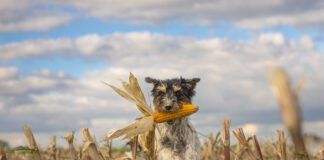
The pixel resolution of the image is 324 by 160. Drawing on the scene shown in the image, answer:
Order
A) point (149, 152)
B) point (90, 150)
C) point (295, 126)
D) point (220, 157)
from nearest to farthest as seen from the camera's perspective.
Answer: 1. point (295, 126)
2. point (90, 150)
3. point (149, 152)
4. point (220, 157)

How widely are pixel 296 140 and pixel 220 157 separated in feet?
43.7

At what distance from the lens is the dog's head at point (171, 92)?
905 centimetres

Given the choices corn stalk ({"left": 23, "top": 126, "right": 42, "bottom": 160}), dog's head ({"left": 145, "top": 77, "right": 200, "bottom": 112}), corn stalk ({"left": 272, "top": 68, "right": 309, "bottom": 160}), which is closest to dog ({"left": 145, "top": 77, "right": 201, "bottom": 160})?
dog's head ({"left": 145, "top": 77, "right": 200, "bottom": 112})

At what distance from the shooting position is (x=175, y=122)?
9875 mm

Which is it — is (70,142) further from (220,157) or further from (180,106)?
(220,157)

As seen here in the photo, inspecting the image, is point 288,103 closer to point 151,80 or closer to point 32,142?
point 32,142

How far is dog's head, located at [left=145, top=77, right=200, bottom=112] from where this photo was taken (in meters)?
9.05

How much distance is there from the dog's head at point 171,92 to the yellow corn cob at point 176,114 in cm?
8

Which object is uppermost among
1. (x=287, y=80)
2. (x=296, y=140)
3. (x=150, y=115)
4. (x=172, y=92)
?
(x=172, y=92)

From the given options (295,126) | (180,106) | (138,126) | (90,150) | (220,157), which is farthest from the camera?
(220,157)

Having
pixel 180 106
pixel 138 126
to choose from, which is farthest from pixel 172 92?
pixel 138 126

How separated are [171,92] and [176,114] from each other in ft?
2.23

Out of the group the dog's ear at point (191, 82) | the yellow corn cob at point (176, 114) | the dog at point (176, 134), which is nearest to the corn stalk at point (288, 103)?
the yellow corn cob at point (176, 114)

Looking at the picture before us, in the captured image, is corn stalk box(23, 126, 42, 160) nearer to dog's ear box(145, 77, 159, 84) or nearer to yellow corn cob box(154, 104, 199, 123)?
yellow corn cob box(154, 104, 199, 123)
